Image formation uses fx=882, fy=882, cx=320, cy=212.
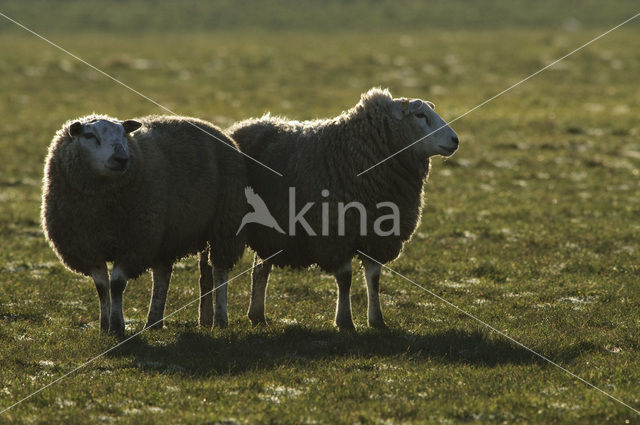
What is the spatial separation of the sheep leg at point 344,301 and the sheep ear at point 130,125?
329cm

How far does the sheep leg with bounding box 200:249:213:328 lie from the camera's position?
40.6 ft

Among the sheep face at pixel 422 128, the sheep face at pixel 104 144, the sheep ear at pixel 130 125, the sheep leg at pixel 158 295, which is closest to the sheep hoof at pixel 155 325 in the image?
the sheep leg at pixel 158 295

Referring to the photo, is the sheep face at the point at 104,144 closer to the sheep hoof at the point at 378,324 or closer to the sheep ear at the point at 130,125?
the sheep ear at the point at 130,125

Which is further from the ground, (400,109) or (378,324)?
(400,109)

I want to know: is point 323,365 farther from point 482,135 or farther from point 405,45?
point 405,45

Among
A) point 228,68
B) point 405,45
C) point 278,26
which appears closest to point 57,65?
point 228,68

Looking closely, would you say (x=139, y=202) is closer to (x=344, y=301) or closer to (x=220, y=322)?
(x=220, y=322)

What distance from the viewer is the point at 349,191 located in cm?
1200

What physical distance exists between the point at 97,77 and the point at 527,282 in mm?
33170

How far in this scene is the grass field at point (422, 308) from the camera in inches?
354

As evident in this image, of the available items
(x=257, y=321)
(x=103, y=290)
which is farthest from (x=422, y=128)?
(x=103, y=290)

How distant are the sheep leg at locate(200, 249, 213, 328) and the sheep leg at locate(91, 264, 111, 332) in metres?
1.44

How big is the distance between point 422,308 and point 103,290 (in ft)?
14.9

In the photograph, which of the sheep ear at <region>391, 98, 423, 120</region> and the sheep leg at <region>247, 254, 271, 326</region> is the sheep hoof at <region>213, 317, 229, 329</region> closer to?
the sheep leg at <region>247, 254, 271, 326</region>
